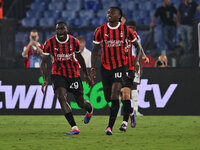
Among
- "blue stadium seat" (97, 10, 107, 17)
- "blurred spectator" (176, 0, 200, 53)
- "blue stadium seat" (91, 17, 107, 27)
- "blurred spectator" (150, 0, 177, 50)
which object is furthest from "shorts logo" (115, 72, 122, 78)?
"blue stadium seat" (97, 10, 107, 17)

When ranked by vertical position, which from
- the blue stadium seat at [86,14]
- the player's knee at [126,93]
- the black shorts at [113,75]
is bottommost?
the player's knee at [126,93]

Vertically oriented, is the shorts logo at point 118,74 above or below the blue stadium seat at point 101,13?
below

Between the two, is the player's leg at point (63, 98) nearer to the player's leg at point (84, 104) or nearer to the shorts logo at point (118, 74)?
the player's leg at point (84, 104)

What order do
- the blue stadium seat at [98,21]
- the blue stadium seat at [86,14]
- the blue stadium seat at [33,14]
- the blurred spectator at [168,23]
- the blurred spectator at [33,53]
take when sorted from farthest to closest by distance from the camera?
1. the blue stadium seat at [33,14]
2. the blue stadium seat at [86,14]
3. the blue stadium seat at [98,21]
4. the blurred spectator at [168,23]
5. the blurred spectator at [33,53]

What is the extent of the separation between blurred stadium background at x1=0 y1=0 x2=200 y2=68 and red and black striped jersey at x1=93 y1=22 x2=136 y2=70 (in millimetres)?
6676

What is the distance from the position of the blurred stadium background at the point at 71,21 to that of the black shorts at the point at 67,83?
6507 mm

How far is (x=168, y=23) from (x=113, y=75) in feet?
32.5

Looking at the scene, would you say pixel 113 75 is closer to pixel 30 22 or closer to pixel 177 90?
pixel 177 90

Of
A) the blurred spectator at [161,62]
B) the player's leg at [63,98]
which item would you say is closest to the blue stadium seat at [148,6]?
the blurred spectator at [161,62]

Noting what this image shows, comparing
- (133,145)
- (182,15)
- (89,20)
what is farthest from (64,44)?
(89,20)

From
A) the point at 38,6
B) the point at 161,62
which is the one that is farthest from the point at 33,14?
the point at 161,62

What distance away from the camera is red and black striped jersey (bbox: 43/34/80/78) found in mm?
10188

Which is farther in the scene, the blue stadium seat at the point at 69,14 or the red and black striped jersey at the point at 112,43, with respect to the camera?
the blue stadium seat at the point at 69,14

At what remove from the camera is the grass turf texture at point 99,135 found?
8.19m
